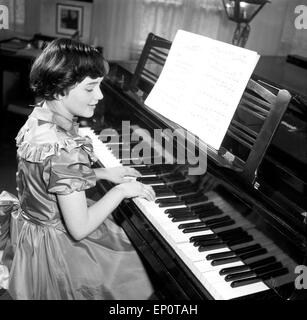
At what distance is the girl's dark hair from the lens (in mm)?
1366

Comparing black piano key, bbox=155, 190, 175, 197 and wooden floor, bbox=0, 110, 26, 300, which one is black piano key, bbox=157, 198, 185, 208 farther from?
wooden floor, bbox=0, 110, 26, 300

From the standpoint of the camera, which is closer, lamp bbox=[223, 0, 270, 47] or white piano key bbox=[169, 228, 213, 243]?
white piano key bbox=[169, 228, 213, 243]

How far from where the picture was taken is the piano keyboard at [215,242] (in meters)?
1.21

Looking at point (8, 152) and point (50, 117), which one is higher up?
point (50, 117)

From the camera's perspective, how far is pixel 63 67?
1.37m

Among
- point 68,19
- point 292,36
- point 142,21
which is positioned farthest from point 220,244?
point 292,36

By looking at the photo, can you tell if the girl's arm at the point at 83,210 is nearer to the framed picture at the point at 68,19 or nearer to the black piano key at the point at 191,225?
the black piano key at the point at 191,225

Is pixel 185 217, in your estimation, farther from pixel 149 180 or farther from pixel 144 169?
pixel 144 169

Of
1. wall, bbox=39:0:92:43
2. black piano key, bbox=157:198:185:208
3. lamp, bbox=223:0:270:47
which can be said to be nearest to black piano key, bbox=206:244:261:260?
black piano key, bbox=157:198:185:208

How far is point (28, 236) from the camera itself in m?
1.48

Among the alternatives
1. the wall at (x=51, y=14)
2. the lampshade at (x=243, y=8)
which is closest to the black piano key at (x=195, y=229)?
the lampshade at (x=243, y=8)

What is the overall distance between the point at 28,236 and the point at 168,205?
0.58 meters

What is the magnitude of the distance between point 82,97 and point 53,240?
0.57 meters
